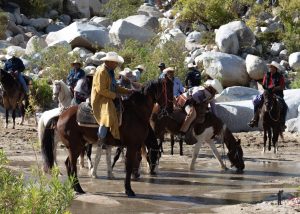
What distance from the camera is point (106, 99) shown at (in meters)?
11.5

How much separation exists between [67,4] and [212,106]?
30.0 metres

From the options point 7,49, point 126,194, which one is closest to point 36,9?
point 7,49

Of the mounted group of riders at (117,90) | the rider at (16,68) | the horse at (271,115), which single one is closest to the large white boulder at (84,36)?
the rider at (16,68)

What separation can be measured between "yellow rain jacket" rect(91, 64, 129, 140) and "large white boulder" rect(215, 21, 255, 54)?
19.0 metres

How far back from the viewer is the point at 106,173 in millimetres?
14320

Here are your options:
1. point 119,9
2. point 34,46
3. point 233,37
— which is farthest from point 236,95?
point 119,9

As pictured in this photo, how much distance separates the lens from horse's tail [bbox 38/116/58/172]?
12.7m

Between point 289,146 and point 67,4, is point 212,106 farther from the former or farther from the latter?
point 67,4

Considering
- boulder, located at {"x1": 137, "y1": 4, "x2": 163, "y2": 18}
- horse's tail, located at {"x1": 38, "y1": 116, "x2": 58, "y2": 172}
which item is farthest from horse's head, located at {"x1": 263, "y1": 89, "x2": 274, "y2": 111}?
boulder, located at {"x1": 137, "y1": 4, "x2": 163, "y2": 18}

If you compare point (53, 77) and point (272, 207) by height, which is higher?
point (53, 77)

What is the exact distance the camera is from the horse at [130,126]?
1175 cm

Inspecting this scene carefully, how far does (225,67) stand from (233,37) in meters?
3.45

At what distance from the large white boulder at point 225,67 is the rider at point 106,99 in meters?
15.0

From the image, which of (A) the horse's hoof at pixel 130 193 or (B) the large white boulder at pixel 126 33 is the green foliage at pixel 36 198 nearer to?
(A) the horse's hoof at pixel 130 193
